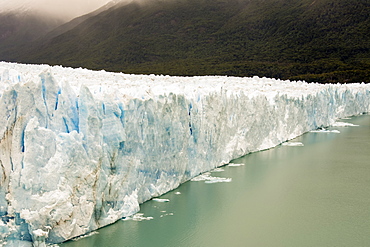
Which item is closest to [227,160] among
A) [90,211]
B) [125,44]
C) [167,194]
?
[167,194]

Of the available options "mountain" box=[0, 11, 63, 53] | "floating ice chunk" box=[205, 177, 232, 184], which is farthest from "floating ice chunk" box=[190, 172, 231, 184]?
"mountain" box=[0, 11, 63, 53]

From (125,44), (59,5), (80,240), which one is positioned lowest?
(80,240)

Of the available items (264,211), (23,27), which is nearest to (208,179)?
(264,211)

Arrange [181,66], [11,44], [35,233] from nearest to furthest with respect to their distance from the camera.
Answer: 1. [35,233]
2. [181,66]
3. [11,44]

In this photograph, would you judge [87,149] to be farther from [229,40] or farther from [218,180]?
[229,40]

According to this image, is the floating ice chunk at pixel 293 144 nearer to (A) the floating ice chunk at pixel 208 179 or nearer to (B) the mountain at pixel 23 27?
(A) the floating ice chunk at pixel 208 179

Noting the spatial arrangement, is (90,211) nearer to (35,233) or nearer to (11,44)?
(35,233)

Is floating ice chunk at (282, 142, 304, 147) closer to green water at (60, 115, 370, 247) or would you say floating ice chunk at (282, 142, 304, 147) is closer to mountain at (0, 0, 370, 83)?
green water at (60, 115, 370, 247)
